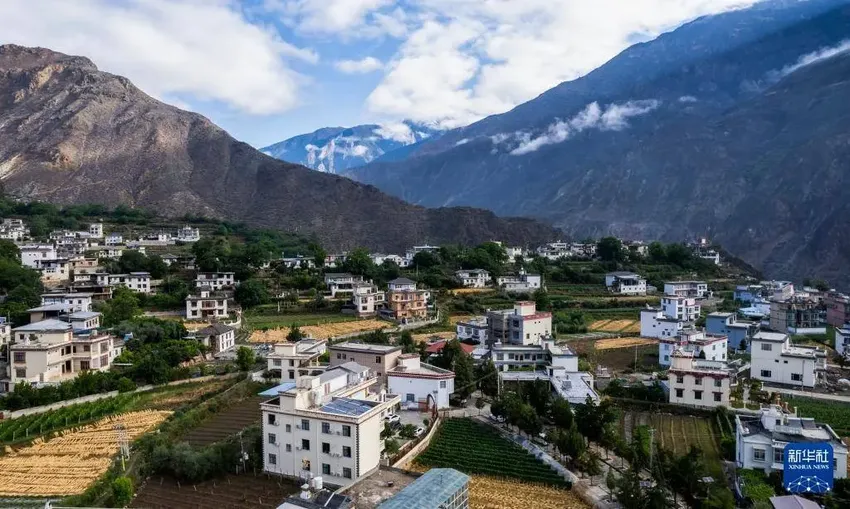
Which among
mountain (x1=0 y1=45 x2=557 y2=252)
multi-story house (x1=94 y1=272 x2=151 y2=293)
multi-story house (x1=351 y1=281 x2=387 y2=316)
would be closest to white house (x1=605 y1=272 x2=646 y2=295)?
multi-story house (x1=351 y1=281 x2=387 y2=316)

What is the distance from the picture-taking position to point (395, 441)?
70.8ft

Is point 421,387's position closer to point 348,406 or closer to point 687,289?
point 348,406

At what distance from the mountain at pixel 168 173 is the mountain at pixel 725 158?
123ft

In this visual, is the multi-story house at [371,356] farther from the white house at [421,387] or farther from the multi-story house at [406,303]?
the multi-story house at [406,303]

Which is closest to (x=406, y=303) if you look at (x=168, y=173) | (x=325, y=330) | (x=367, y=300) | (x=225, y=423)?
(x=367, y=300)

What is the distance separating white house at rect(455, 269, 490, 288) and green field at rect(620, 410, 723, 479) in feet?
108

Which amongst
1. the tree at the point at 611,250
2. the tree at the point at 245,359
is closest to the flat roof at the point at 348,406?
the tree at the point at 245,359

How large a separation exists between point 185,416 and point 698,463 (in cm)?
1771

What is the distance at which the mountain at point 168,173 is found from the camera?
A: 317 feet

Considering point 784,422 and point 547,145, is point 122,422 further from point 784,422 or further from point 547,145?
point 547,145

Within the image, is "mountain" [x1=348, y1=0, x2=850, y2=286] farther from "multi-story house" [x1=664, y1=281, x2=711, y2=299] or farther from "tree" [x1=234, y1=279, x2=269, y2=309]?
"tree" [x1=234, y1=279, x2=269, y2=309]

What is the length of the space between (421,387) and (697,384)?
11695 millimetres

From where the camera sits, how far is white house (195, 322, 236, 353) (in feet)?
116

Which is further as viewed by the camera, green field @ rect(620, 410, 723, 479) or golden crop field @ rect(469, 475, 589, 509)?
green field @ rect(620, 410, 723, 479)
